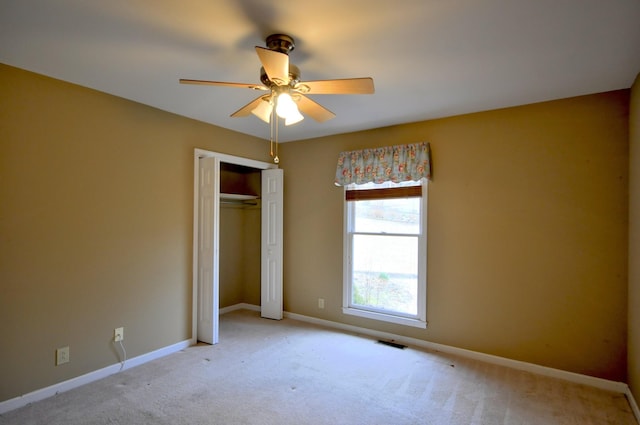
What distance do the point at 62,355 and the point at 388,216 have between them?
11.0ft

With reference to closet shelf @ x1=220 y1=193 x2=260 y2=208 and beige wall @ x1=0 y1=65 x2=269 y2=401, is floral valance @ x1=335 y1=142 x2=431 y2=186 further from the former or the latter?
beige wall @ x1=0 y1=65 x2=269 y2=401

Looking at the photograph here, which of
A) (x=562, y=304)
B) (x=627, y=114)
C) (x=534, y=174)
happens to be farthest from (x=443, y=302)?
(x=627, y=114)

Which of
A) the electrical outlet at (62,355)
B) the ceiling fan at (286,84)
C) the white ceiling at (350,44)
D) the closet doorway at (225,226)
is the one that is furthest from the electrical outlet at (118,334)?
the ceiling fan at (286,84)

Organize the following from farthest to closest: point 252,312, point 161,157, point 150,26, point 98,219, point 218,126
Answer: point 252,312 < point 218,126 < point 161,157 < point 98,219 < point 150,26

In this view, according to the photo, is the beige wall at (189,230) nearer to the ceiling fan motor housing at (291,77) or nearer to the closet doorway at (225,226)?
the closet doorway at (225,226)

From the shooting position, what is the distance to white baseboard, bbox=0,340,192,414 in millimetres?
2404

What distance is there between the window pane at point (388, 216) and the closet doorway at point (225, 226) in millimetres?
1180

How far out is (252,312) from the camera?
4.89m

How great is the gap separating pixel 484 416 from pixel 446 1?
2.70 metres

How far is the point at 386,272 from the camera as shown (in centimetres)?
393

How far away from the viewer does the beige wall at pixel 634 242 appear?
244 cm

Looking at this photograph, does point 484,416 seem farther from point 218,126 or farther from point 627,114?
point 218,126

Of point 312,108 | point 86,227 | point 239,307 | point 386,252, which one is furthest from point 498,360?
point 86,227

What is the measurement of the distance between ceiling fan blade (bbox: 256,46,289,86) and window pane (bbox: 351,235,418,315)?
247cm
